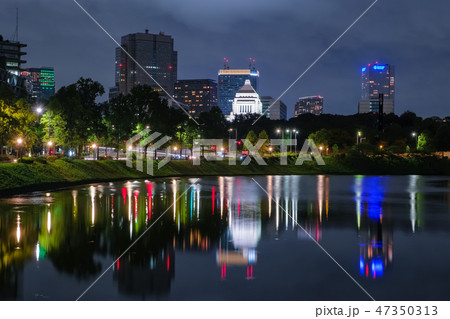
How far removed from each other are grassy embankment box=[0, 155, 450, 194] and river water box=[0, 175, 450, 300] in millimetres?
11698

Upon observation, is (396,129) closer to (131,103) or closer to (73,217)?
(131,103)

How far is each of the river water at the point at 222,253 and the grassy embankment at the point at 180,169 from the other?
11.7 metres

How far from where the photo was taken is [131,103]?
70688mm

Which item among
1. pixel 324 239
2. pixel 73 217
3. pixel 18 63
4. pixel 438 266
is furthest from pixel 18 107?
pixel 18 63

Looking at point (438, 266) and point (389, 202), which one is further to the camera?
point (389, 202)

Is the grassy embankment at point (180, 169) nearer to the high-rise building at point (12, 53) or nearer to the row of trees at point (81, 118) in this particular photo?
the row of trees at point (81, 118)

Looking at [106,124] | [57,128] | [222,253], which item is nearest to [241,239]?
[222,253]

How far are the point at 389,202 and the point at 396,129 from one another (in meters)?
102

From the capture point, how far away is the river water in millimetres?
10000

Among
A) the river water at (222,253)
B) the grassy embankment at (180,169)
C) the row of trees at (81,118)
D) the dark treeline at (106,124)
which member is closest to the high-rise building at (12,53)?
the dark treeline at (106,124)

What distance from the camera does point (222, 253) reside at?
13.5 metres

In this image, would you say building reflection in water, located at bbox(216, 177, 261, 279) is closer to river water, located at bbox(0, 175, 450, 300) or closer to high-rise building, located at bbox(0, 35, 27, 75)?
river water, located at bbox(0, 175, 450, 300)

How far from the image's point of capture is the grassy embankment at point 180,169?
3531cm

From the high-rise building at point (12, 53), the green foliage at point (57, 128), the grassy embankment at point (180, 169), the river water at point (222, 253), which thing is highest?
the high-rise building at point (12, 53)
